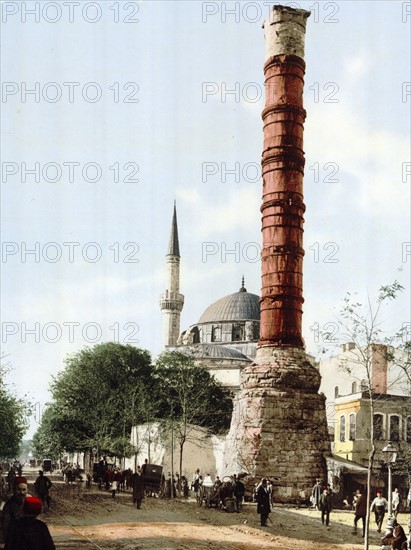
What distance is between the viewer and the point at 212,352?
6675cm

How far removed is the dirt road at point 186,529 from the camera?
14.7 meters

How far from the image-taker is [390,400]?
3772cm

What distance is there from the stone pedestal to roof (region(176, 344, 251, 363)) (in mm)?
36449

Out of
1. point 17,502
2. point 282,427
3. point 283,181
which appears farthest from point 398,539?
point 283,181

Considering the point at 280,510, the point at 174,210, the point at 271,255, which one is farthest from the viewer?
the point at 174,210

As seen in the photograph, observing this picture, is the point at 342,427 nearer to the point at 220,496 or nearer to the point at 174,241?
the point at 220,496

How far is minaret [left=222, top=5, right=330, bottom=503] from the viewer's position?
27562 millimetres

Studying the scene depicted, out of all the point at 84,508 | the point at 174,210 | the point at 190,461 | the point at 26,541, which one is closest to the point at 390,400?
the point at 190,461

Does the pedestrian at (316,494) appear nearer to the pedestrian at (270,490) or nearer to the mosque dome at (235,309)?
the pedestrian at (270,490)

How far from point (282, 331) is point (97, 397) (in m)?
23.8

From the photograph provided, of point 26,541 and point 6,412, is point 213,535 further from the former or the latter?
point 6,412

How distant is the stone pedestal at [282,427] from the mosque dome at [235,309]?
1808 inches

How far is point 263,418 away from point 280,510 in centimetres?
349

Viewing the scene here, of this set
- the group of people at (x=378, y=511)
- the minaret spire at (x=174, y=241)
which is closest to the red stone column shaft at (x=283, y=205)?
the group of people at (x=378, y=511)
